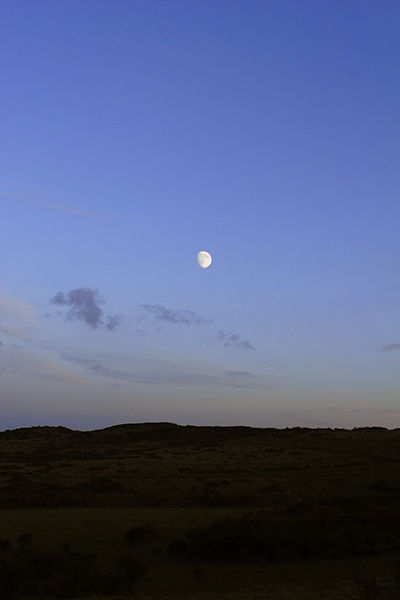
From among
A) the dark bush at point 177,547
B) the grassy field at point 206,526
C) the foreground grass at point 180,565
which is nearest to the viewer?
the foreground grass at point 180,565

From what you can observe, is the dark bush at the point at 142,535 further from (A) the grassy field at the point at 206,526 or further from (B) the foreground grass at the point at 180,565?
(B) the foreground grass at the point at 180,565

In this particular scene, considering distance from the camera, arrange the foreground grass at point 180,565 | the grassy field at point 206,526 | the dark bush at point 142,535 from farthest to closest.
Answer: the dark bush at point 142,535 < the grassy field at point 206,526 < the foreground grass at point 180,565

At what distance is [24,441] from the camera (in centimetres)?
7938

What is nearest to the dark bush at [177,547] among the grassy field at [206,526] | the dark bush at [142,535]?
the grassy field at [206,526]

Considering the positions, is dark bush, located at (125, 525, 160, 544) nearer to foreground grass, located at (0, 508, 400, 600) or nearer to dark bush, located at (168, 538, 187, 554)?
foreground grass, located at (0, 508, 400, 600)

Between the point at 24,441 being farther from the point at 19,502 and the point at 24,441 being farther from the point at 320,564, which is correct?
the point at 320,564

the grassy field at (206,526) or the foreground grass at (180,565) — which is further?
the grassy field at (206,526)

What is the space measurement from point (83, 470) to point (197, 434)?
35.1 metres

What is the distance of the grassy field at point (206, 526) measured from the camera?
15875 millimetres

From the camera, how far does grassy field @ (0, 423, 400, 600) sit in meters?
15.9

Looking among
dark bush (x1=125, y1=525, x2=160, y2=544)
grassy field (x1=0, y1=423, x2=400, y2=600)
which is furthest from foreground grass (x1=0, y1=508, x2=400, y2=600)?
Answer: dark bush (x1=125, y1=525, x2=160, y2=544)

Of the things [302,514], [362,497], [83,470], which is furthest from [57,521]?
[83,470]

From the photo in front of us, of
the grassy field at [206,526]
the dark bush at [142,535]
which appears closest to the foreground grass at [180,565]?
the grassy field at [206,526]

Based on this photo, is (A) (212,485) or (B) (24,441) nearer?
(A) (212,485)
